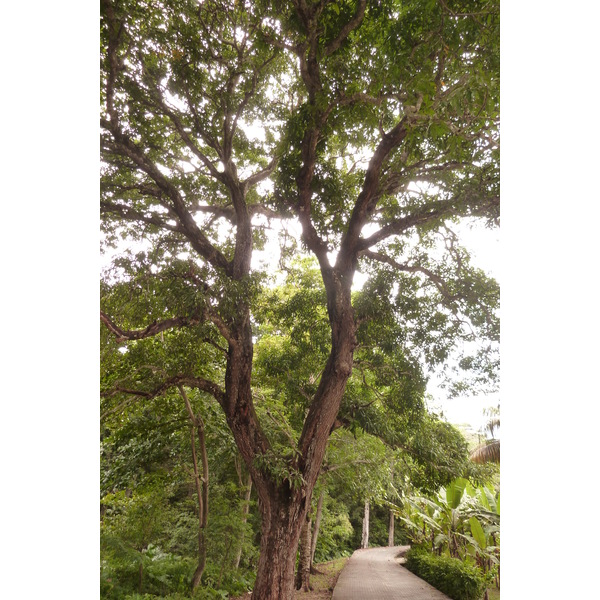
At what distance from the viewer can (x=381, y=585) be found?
6477 millimetres

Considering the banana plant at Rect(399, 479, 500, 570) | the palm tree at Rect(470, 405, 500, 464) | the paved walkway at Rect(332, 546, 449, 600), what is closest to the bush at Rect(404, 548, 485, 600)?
the paved walkway at Rect(332, 546, 449, 600)

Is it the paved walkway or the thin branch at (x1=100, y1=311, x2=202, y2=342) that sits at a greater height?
the thin branch at (x1=100, y1=311, x2=202, y2=342)

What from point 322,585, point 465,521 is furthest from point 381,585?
point 465,521

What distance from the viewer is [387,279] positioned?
3.76 m

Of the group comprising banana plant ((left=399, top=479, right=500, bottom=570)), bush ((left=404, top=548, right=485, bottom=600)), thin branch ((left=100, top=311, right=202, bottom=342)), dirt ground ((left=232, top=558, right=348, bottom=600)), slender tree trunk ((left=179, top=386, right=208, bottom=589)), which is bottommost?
dirt ground ((left=232, top=558, right=348, bottom=600))

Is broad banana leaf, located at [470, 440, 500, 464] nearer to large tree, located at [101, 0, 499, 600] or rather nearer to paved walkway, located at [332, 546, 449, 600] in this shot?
paved walkway, located at [332, 546, 449, 600]

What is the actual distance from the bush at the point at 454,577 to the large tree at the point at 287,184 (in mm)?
3724

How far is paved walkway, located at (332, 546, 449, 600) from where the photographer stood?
223 inches

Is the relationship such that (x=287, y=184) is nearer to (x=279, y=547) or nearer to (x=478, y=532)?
(x=279, y=547)

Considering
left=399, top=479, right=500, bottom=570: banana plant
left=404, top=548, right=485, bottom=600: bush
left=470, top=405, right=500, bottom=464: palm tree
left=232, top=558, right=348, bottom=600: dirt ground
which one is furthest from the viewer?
left=470, top=405, right=500, bottom=464: palm tree

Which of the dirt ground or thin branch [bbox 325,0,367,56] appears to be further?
the dirt ground

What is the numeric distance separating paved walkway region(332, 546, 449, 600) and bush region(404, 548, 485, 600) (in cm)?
12
